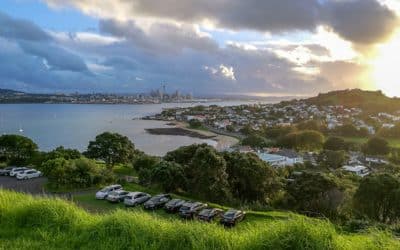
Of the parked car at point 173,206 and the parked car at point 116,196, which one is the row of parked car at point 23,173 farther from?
the parked car at point 173,206

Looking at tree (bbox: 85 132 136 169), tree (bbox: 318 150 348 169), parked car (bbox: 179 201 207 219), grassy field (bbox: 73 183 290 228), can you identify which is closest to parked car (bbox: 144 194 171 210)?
grassy field (bbox: 73 183 290 228)

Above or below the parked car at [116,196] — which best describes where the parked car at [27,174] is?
below

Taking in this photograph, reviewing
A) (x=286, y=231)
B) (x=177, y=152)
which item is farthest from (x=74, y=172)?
(x=286, y=231)

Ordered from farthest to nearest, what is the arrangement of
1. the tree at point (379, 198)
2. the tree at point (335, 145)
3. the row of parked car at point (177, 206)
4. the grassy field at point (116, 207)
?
the tree at point (335, 145), the tree at point (379, 198), the grassy field at point (116, 207), the row of parked car at point (177, 206)

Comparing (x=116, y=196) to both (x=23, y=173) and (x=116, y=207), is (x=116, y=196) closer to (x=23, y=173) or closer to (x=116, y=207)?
(x=116, y=207)

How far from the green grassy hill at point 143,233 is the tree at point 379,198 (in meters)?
15.7

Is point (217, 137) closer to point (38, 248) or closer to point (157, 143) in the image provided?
point (157, 143)

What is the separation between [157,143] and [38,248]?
194ft

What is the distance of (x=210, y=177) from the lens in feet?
62.0

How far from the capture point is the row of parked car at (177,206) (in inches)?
523

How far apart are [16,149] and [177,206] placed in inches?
725

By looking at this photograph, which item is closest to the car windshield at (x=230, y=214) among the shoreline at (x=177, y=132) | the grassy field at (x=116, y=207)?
the grassy field at (x=116, y=207)

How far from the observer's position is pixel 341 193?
19484mm

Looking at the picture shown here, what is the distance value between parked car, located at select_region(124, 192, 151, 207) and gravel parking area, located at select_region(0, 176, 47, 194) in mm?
5623
